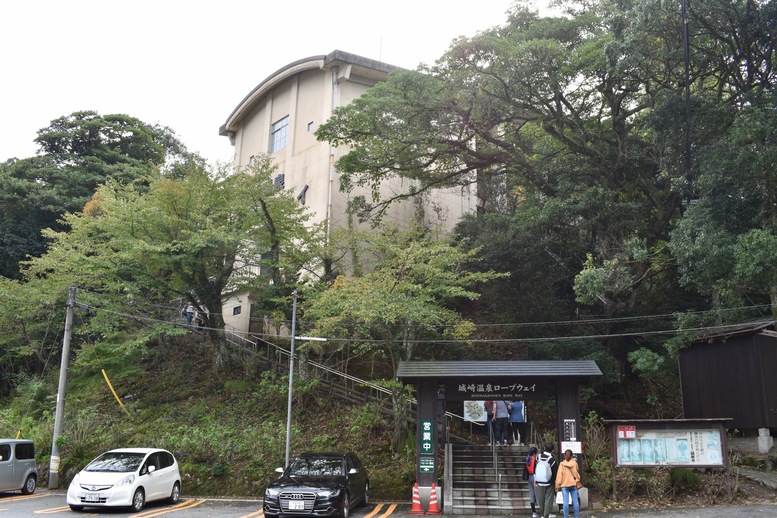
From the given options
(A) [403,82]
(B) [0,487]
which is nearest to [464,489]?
(B) [0,487]

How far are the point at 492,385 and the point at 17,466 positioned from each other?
44.8ft

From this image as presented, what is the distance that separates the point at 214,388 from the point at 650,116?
65.9ft

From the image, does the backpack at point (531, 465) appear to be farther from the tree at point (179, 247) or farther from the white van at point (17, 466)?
the white van at point (17, 466)

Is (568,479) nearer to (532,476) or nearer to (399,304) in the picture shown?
(532,476)

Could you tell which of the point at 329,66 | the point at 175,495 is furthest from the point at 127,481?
the point at 329,66

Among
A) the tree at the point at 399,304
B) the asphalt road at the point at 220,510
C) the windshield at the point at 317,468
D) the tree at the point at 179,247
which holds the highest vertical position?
the tree at the point at 179,247

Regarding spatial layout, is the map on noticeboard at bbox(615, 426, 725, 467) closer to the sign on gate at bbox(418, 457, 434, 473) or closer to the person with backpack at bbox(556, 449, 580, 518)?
the person with backpack at bbox(556, 449, 580, 518)

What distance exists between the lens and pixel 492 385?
16453 mm

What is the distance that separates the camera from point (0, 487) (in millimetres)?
17000

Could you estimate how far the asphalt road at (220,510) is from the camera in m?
13.5

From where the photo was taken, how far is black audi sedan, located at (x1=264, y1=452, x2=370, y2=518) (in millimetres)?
13008

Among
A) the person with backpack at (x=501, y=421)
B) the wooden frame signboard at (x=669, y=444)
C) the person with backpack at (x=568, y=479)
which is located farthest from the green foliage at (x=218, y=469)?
the wooden frame signboard at (x=669, y=444)

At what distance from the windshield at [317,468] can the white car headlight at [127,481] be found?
3672 mm

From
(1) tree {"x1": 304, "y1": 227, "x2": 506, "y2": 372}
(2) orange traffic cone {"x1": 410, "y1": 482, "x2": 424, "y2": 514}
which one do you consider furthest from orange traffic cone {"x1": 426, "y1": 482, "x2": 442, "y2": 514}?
(1) tree {"x1": 304, "y1": 227, "x2": 506, "y2": 372}
